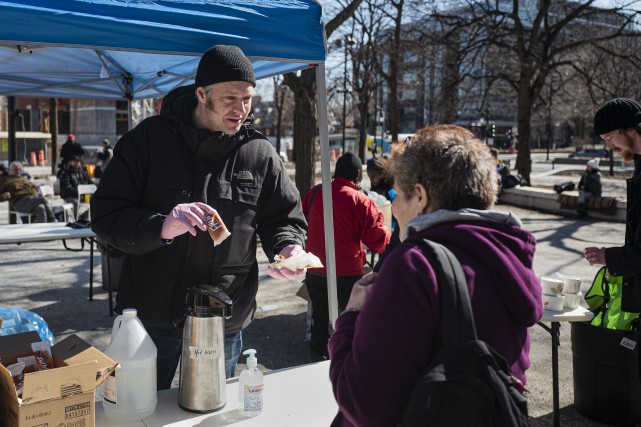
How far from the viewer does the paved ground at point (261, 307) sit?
16.0ft

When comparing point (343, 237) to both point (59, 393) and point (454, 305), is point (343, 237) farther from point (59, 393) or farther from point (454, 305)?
point (454, 305)

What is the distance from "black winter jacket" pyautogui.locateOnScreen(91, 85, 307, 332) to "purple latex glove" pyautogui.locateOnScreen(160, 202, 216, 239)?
0.55 feet

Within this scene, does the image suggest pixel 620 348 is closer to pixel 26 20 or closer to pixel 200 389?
pixel 200 389

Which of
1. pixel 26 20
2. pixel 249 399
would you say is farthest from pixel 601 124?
pixel 26 20

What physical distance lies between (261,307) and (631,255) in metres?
4.25

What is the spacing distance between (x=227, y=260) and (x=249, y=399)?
0.58 metres

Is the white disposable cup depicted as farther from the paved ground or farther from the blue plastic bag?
the blue plastic bag

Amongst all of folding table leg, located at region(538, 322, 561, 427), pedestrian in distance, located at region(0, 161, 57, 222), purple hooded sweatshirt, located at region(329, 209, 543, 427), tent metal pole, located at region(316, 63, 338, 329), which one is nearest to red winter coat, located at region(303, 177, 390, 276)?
folding table leg, located at region(538, 322, 561, 427)

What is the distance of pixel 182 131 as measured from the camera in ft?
7.90

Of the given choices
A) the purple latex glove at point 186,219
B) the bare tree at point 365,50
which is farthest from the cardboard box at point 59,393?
the bare tree at point 365,50

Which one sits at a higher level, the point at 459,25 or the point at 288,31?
the point at 459,25

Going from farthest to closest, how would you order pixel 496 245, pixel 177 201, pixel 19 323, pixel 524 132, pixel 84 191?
pixel 524 132, pixel 84 191, pixel 19 323, pixel 177 201, pixel 496 245

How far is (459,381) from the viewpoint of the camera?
1315 mm

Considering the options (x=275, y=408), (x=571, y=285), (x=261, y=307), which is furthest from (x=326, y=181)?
(x=261, y=307)
